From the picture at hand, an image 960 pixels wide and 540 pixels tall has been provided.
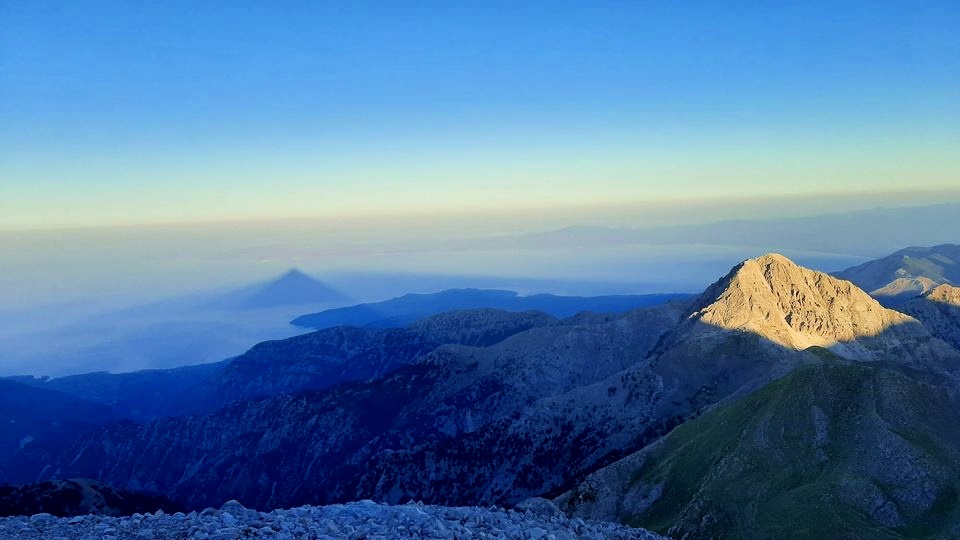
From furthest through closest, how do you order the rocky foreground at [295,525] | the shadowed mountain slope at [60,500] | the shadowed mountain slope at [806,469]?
the shadowed mountain slope at [60,500] → the shadowed mountain slope at [806,469] → the rocky foreground at [295,525]

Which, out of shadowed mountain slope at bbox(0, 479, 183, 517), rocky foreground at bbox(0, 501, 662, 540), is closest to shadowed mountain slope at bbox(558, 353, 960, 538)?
rocky foreground at bbox(0, 501, 662, 540)

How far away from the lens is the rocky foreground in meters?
33.5

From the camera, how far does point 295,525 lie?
34438 millimetres

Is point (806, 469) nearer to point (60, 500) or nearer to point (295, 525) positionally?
point (295, 525)

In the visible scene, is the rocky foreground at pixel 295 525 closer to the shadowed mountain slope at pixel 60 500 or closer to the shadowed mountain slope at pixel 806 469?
the shadowed mountain slope at pixel 806 469

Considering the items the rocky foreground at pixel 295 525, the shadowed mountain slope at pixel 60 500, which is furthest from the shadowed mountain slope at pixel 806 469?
the shadowed mountain slope at pixel 60 500

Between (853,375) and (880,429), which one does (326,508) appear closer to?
(880,429)

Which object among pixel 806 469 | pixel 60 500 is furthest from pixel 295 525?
pixel 60 500

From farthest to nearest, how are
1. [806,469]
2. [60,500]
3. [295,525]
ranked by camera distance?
[60,500] → [806,469] → [295,525]

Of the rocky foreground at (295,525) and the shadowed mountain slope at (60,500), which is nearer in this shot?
the rocky foreground at (295,525)

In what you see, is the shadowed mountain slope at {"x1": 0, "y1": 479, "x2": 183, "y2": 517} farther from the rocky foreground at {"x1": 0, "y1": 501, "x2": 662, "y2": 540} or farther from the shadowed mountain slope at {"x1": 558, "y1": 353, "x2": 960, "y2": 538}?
the rocky foreground at {"x1": 0, "y1": 501, "x2": 662, "y2": 540}

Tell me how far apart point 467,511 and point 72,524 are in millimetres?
25806

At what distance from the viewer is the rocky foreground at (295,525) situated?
33491 mm

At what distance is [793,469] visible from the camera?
95688 mm
